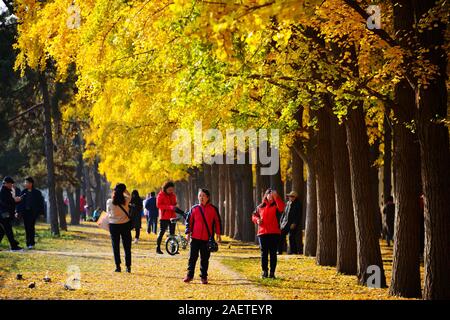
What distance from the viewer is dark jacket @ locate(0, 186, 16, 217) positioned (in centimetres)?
2244

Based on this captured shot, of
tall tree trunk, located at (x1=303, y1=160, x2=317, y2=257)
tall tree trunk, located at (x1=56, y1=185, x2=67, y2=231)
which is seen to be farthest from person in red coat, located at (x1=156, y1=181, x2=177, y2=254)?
tall tree trunk, located at (x1=56, y1=185, x2=67, y2=231)

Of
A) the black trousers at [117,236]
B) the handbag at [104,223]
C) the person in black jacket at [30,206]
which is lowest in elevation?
the black trousers at [117,236]

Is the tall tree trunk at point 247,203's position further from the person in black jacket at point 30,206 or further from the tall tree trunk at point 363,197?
the tall tree trunk at point 363,197

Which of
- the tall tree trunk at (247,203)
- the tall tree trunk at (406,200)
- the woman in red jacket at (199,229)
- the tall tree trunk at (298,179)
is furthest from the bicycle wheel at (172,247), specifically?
the tall tree trunk at (406,200)

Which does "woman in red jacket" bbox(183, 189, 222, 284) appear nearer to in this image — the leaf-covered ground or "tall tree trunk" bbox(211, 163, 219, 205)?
the leaf-covered ground

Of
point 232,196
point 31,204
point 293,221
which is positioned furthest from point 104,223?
point 232,196

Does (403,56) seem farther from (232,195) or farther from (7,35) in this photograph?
(232,195)

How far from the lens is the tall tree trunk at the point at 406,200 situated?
15.0 m

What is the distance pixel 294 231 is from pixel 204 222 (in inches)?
Answer: 410

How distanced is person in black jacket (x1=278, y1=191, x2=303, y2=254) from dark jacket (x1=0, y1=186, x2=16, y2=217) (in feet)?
27.2

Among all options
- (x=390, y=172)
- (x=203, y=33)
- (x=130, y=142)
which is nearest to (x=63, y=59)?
(x=203, y=33)

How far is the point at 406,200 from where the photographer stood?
15008 mm

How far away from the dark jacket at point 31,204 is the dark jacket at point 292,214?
7510 millimetres
